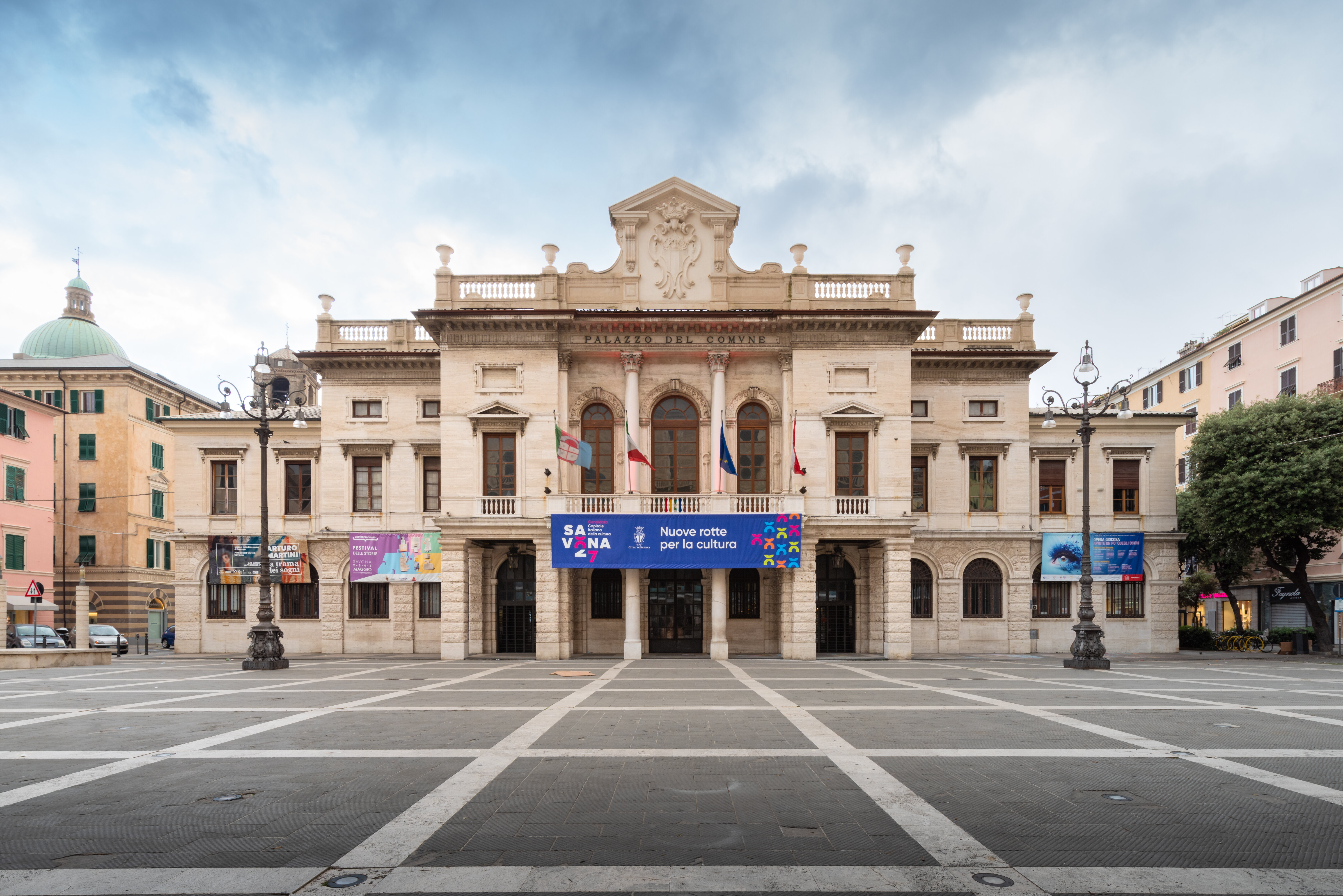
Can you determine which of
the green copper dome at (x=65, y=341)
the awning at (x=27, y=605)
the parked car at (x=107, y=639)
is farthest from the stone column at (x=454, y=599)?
the green copper dome at (x=65, y=341)

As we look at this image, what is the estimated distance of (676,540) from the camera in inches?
1086

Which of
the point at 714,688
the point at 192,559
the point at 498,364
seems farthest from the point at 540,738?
the point at 192,559

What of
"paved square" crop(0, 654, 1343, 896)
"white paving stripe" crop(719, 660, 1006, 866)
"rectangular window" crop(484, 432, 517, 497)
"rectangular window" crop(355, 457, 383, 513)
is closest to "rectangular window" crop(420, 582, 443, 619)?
"rectangular window" crop(355, 457, 383, 513)

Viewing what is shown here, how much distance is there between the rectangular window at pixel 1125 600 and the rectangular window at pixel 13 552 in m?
52.3

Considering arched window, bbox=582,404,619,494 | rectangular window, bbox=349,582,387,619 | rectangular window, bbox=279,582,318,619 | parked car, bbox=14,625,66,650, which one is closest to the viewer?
arched window, bbox=582,404,619,494

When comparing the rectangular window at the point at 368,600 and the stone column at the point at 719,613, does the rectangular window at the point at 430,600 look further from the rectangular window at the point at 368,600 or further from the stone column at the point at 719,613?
the stone column at the point at 719,613

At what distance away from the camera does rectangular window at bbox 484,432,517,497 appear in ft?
95.9

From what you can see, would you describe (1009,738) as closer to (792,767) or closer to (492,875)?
(792,767)

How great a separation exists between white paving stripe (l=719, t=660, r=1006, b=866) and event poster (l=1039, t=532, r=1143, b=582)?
2393cm

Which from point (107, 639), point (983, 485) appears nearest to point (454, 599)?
point (107, 639)

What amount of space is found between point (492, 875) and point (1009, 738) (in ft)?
28.1

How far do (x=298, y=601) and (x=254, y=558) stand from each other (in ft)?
8.48

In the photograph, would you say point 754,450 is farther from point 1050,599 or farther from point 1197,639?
point 1197,639

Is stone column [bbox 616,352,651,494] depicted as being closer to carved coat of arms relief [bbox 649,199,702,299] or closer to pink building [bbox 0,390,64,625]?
carved coat of arms relief [bbox 649,199,702,299]
